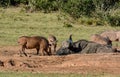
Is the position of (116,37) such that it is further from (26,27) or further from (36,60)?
(36,60)

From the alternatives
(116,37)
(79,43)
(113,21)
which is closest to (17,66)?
(79,43)

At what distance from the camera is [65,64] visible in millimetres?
12797

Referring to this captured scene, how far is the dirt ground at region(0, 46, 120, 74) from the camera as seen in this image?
12.0m

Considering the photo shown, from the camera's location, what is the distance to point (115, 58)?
1323cm

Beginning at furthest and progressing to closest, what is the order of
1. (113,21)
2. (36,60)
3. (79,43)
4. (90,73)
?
1. (113,21)
2. (79,43)
3. (36,60)
4. (90,73)

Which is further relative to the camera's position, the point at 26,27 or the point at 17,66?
the point at 26,27

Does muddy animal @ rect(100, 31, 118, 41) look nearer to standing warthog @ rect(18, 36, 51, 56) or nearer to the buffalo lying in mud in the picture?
the buffalo lying in mud

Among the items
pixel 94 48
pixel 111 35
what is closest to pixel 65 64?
pixel 94 48

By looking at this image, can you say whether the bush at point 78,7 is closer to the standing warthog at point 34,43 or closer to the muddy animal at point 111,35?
the muddy animal at point 111,35

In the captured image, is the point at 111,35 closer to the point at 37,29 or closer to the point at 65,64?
the point at 37,29

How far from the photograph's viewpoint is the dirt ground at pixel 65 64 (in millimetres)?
12047

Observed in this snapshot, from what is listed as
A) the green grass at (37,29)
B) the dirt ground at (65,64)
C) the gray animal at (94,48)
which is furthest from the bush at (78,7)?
the dirt ground at (65,64)

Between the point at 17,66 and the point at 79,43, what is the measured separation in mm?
3646

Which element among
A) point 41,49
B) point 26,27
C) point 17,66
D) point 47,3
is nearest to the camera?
point 17,66
